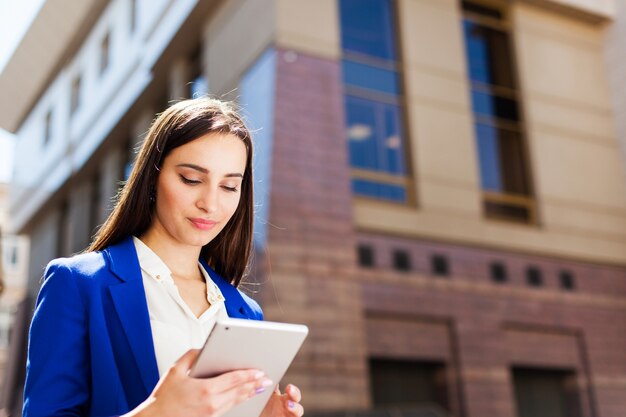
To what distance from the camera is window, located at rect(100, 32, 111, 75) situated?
728 centimetres

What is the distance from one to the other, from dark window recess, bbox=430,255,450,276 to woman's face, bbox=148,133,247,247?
19.1 feet

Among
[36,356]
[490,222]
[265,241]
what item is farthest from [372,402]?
[36,356]

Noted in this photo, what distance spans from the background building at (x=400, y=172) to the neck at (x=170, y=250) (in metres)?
4.27

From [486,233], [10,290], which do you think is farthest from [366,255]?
[10,290]

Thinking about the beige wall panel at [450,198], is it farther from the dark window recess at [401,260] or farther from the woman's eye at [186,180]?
the woman's eye at [186,180]

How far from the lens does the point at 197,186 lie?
116 centimetres

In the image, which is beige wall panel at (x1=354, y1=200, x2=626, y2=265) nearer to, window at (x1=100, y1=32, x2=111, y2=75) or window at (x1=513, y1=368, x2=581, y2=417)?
window at (x1=513, y1=368, x2=581, y2=417)

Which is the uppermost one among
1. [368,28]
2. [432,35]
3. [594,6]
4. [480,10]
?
[594,6]

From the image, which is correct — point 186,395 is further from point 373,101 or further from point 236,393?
point 373,101

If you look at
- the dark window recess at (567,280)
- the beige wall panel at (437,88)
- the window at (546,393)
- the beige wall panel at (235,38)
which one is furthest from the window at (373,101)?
the window at (546,393)

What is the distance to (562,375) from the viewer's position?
292 inches

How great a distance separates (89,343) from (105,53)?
6832 mm

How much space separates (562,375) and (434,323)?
1621 mm

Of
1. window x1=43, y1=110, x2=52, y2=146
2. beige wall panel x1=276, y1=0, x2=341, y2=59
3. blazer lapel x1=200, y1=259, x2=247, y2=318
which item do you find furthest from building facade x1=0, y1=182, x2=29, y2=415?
blazer lapel x1=200, y1=259, x2=247, y2=318
